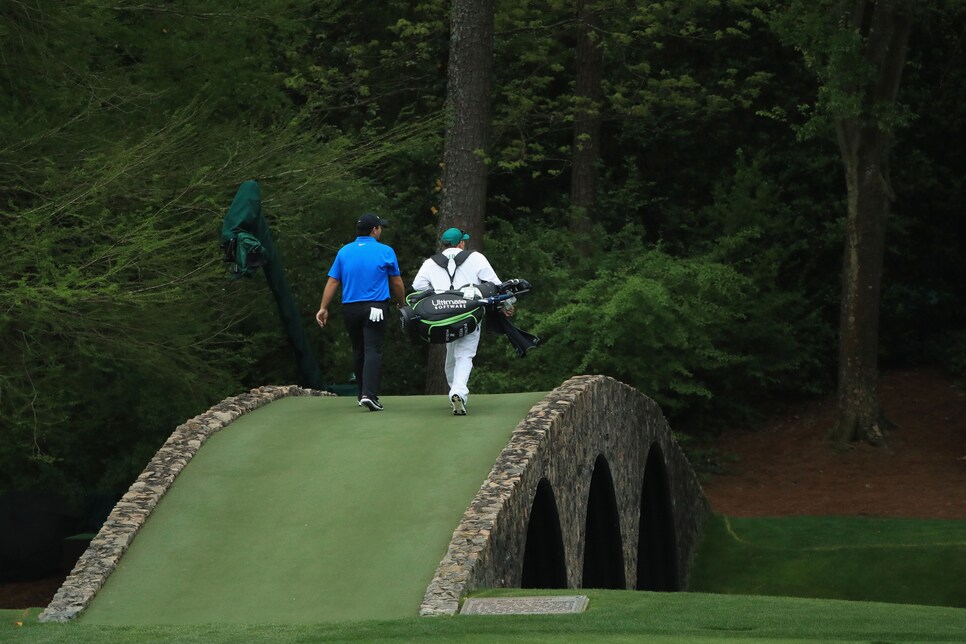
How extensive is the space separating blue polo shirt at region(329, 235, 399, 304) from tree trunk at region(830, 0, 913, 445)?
12974 mm

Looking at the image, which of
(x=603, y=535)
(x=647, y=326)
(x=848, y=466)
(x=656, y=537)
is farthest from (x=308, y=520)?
(x=848, y=466)

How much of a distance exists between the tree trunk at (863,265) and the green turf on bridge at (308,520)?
41.7 feet

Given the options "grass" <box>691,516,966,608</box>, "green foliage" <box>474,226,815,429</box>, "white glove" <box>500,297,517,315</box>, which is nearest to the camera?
"white glove" <box>500,297,517,315</box>

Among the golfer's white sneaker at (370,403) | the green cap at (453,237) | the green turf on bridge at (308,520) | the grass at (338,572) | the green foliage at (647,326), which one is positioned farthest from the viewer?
the green foliage at (647,326)

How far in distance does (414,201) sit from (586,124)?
3402 mm

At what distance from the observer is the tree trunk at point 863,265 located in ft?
82.6

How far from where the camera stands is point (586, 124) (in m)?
28.0

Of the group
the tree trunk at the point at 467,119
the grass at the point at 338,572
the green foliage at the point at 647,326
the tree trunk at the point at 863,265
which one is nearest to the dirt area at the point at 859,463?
the tree trunk at the point at 863,265

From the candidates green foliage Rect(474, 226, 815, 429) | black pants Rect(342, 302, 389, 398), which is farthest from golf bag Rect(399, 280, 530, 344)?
green foliage Rect(474, 226, 815, 429)

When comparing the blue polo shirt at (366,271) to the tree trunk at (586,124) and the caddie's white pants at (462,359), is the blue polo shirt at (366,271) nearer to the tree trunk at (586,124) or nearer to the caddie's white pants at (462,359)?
the caddie's white pants at (462,359)

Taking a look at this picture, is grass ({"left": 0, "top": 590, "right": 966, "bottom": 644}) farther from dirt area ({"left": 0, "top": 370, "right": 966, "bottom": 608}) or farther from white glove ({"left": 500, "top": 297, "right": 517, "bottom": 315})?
dirt area ({"left": 0, "top": 370, "right": 966, "bottom": 608})

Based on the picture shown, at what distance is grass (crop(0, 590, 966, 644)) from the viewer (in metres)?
8.95

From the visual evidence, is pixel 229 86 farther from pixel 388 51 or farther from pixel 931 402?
pixel 931 402

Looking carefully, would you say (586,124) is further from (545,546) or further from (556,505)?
(556,505)
